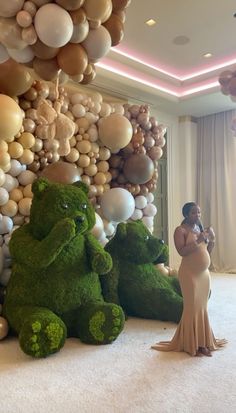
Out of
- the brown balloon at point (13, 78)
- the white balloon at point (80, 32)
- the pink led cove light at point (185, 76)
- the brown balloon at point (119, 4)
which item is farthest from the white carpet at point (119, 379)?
the pink led cove light at point (185, 76)

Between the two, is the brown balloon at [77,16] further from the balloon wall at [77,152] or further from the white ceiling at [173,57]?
the white ceiling at [173,57]

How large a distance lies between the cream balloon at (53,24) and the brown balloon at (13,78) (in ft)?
5.12

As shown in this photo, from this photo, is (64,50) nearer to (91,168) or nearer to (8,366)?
(8,366)

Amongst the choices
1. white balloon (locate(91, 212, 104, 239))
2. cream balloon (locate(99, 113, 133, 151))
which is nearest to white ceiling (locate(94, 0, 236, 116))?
cream balloon (locate(99, 113, 133, 151))

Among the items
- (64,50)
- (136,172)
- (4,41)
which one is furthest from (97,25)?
(136,172)

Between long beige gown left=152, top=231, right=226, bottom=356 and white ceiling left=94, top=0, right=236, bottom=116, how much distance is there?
2239 millimetres

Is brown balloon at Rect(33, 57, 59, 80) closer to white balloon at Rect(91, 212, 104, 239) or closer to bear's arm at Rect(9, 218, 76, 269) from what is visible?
bear's arm at Rect(9, 218, 76, 269)

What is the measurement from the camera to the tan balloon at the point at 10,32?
4.49ft

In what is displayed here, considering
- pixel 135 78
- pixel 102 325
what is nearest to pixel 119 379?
pixel 102 325

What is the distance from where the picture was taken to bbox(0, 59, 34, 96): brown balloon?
2840mm

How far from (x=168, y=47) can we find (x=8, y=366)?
11.4 feet

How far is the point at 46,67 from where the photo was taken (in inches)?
59.1

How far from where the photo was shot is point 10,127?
8.98 feet

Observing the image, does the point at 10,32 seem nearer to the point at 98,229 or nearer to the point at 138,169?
the point at 98,229
